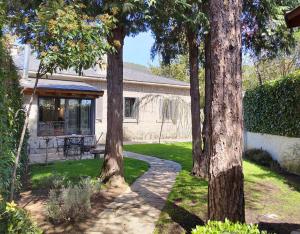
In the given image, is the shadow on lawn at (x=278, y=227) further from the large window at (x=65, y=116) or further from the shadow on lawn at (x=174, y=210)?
the large window at (x=65, y=116)

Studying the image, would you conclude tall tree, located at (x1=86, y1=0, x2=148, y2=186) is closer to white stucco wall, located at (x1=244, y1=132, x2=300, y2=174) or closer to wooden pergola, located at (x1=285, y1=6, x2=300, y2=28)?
wooden pergola, located at (x1=285, y1=6, x2=300, y2=28)

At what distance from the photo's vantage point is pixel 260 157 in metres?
16.3

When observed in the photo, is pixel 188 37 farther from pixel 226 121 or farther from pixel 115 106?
pixel 226 121

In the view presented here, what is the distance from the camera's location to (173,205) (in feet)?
27.8

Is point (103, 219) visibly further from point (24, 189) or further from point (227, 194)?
point (24, 189)

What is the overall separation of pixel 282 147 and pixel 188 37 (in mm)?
6237

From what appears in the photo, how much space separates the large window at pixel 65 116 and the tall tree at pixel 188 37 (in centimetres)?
816

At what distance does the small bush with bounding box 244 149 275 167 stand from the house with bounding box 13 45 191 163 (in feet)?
26.5

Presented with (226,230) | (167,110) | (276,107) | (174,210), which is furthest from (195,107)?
(167,110)

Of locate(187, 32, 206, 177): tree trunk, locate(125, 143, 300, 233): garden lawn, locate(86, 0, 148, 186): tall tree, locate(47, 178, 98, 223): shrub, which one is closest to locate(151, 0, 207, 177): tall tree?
locate(187, 32, 206, 177): tree trunk

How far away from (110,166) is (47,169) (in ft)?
12.1

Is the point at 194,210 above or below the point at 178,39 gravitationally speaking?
below

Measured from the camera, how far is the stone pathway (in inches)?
274

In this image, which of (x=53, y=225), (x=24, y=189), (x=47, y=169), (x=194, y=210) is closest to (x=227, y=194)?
(x=194, y=210)
